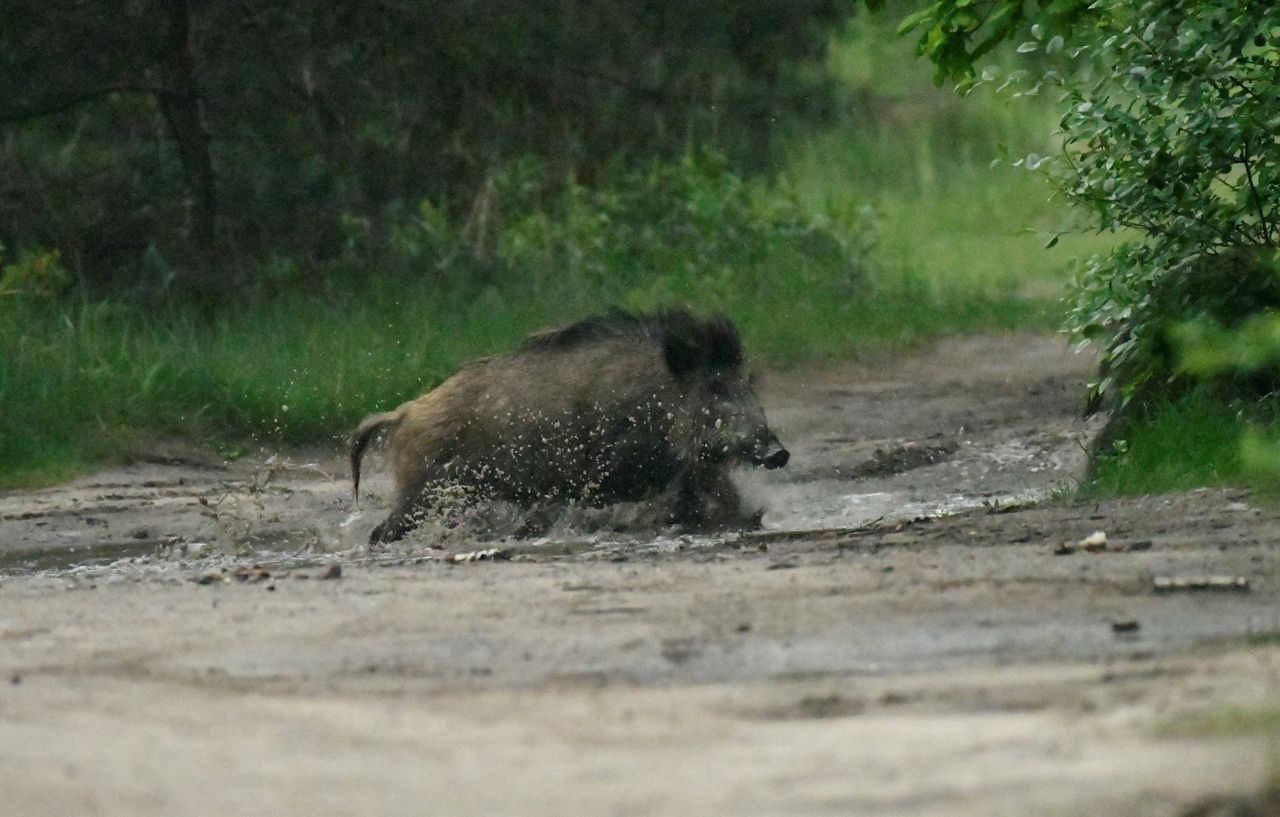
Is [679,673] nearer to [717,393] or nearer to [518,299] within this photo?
[717,393]

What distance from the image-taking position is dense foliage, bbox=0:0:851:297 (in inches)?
633

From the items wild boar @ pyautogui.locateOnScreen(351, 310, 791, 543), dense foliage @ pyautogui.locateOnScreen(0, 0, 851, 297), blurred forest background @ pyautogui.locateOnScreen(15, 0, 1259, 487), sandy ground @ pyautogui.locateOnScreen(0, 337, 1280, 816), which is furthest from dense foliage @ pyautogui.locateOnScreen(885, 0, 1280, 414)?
dense foliage @ pyautogui.locateOnScreen(0, 0, 851, 297)

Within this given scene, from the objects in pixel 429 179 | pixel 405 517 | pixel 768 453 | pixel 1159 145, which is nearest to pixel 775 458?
pixel 768 453

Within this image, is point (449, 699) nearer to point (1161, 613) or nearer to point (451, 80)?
point (1161, 613)

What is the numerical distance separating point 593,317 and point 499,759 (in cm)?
573

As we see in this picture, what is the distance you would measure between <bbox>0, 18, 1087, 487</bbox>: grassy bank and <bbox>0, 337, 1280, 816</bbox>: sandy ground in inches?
161

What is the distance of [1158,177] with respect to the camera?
8.31 meters

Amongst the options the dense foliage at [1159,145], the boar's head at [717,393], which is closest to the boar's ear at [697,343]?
the boar's head at [717,393]

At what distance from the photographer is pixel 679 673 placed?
453 cm

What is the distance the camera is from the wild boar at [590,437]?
8.97 m

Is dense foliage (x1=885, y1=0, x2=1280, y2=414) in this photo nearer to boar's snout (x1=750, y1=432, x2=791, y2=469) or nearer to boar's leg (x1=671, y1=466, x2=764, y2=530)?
boar's snout (x1=750, y1=432, x2=791, y2=469)

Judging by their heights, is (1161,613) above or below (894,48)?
below

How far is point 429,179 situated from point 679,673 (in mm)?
13166

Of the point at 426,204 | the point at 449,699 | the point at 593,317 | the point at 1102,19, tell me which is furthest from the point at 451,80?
the point at 449,699
